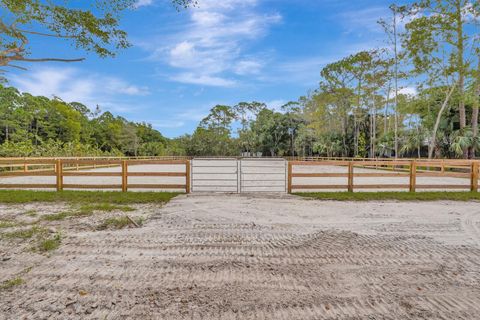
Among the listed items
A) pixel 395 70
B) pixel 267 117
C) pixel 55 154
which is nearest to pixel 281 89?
pixel 267 117

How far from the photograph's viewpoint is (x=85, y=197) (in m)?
6.43

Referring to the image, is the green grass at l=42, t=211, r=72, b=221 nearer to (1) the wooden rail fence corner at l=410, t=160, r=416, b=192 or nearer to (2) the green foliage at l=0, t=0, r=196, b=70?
(2) the green foliage at l=0, t=0, r=196, b=70

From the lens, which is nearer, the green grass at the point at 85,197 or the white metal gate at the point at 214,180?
the green grass at the point at 85,197

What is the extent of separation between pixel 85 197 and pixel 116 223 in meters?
2.87

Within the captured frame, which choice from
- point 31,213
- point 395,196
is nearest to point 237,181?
point 395,196

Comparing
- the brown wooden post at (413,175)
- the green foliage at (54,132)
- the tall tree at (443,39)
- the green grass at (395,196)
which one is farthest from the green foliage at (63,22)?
the tall tree at (443,39)

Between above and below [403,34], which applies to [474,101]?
below

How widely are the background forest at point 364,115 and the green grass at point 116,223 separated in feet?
55.2

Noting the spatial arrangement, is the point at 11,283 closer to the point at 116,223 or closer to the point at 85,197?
the point at 116,223

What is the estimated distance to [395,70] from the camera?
63.0ft

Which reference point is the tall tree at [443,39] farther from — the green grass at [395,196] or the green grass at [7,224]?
the green grass at [7,224]

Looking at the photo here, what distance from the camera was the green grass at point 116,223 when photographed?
A: 406cm

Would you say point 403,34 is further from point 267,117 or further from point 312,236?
point 267,117

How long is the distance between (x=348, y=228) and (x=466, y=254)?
139 centimetres
